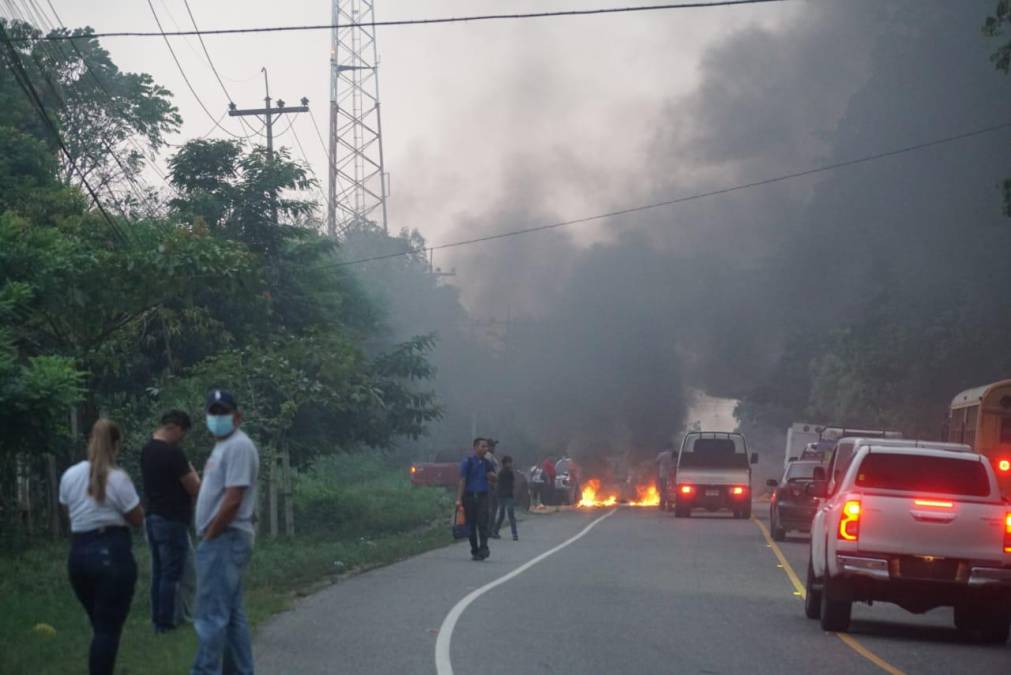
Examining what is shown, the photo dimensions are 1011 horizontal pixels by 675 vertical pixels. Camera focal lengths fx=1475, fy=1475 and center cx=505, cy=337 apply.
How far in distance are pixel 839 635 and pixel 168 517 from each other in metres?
6.31

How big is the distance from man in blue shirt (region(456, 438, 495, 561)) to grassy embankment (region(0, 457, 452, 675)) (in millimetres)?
1323

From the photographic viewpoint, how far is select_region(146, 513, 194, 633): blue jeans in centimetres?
1211

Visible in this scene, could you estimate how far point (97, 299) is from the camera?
20703 mm

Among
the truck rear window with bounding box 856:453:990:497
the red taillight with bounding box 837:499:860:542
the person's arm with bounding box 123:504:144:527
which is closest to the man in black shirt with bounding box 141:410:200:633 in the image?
the person's arm with bounding box 123:504:144:527

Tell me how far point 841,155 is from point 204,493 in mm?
52123

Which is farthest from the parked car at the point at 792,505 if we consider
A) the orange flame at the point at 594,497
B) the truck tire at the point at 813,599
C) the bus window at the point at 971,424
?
the orange flame at the point at 594,497

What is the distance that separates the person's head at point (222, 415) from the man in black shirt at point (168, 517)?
2.88 meters

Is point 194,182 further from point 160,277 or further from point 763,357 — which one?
point 763,357

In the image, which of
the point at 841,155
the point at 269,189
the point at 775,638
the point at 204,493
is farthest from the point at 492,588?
the point at 841,155

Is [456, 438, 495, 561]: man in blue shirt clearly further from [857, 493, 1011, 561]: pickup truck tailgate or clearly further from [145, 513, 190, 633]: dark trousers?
[145, 513, 190, 633]: dark trousers

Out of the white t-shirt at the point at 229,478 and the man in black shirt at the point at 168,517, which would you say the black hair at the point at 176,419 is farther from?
the white t-shirt at the point at 229,478

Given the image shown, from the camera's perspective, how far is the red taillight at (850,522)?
45.0ft

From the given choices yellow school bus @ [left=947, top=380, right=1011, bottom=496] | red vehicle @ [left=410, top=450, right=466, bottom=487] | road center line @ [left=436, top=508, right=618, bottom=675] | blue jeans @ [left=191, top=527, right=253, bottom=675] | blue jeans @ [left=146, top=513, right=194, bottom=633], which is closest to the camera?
blue jeans @ [left=191, top=527, right=253, bottom=675]

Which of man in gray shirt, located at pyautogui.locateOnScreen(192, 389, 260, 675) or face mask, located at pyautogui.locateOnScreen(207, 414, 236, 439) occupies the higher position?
face mask, located at pyautogui.locateOnScreen(207, 414, 236, 439)
